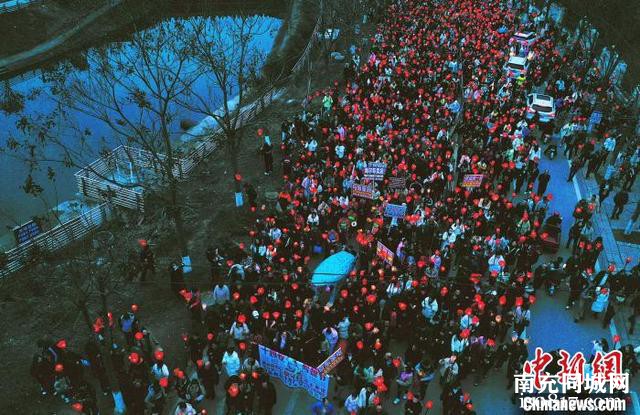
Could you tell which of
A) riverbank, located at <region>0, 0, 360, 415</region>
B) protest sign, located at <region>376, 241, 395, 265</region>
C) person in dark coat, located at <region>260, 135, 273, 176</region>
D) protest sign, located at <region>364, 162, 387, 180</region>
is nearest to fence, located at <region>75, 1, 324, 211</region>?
riverbank, located at <region>0, 0, 360, 415</region>

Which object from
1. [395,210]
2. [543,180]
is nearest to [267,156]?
[395,210]

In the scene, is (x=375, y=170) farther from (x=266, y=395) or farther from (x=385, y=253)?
(x=266, y=395)

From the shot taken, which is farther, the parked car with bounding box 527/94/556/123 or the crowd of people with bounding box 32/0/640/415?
the parked car with bounding box 527/94/556/123

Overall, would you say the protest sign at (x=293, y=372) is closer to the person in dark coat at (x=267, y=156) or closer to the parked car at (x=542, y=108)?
the person in dark coat at (x=267, y=156)

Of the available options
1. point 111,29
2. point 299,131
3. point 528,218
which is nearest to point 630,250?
point 528,218

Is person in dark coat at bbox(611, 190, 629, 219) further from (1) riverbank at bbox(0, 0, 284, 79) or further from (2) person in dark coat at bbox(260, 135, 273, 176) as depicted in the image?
(1) riverbank at bbox(0, 0, 284, 79)

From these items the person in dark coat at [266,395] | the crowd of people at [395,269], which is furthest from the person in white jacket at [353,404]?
the person in dark coat at [266,395]
